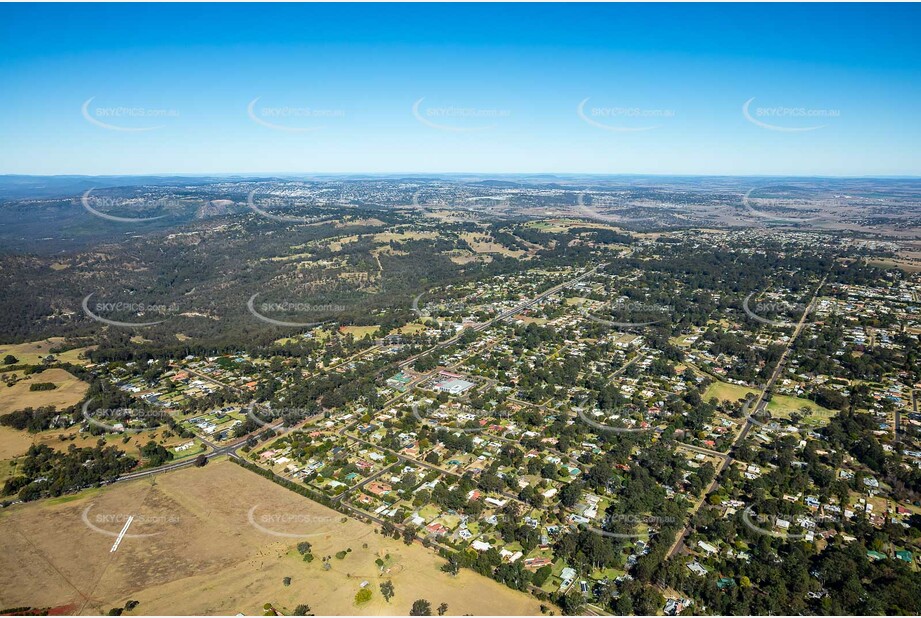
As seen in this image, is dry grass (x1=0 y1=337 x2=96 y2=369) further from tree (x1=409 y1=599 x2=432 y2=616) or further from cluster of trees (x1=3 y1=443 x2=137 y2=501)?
tree (x1=409 y1=599 x2=432 y2=616)

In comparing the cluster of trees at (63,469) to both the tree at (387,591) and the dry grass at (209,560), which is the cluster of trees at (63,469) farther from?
the tree at (387,591)

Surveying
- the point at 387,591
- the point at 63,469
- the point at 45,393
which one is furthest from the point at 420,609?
the point at 45,393

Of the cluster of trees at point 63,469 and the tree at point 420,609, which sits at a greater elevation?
the tree at point 420,609

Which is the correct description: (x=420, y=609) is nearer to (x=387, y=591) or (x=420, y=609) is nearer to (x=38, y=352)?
(x=387, y=591)

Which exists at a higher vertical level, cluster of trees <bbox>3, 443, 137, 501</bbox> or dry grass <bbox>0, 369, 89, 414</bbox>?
dry grass <bbox>0, 369, 89, 414</bbox>

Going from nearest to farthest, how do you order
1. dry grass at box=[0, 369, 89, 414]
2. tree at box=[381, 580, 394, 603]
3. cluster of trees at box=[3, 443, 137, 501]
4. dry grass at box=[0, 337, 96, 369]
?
tree at box=[381, 580, 394, 603]
cluster of trees at box=[3, 443, 137, 501]
dry grass at box=[0, 369, 89, 414]
dry grass at box=[0, 337, 96, 369]

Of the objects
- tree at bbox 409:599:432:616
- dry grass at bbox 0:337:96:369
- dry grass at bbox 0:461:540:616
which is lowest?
dry grass at bbox 0:461:540:616

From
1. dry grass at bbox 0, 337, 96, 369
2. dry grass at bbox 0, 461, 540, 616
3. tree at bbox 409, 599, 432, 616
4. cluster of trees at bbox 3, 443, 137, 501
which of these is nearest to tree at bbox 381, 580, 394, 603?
dry grass at bbox 0, 461, 540, 616

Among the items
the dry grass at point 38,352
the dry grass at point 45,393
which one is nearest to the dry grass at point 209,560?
the dry grass at point 45,393

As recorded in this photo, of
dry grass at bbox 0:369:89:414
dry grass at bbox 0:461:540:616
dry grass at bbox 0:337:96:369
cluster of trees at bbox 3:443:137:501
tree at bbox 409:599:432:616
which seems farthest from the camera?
dry grass at bbox 0:337:96:369
